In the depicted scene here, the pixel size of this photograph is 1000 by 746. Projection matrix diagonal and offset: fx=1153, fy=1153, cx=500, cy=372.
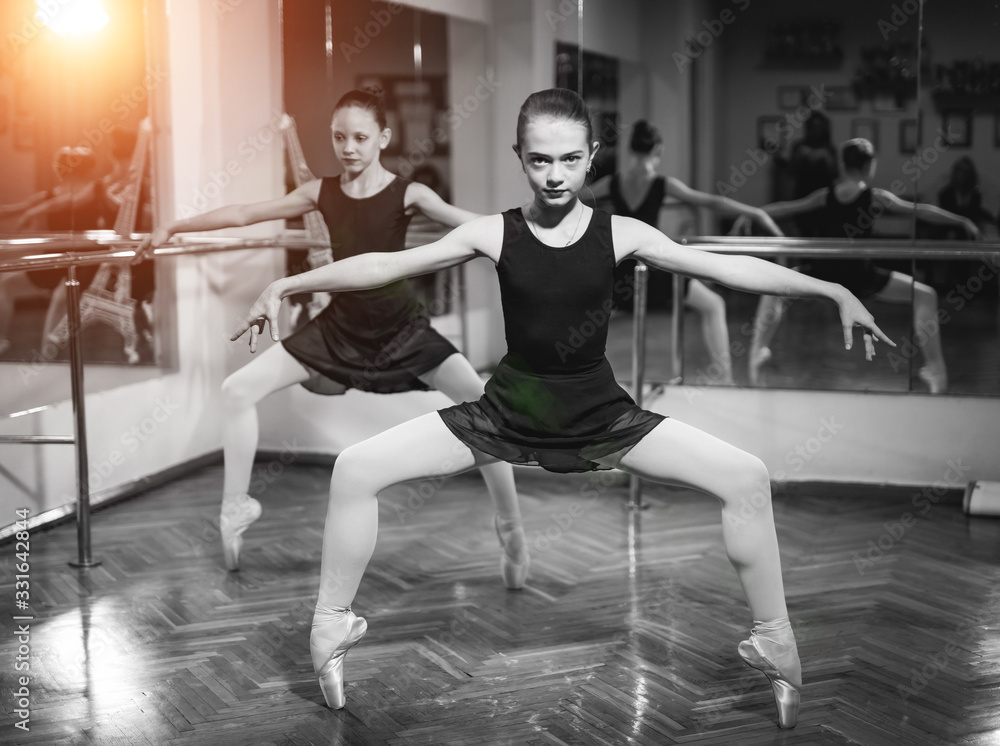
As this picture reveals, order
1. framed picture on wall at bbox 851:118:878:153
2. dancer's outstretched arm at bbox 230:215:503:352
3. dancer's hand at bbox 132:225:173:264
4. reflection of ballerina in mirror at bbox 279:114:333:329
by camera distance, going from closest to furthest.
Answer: dancer's outstretched arm at bbox 230:215:503:352, dancer's hand at bbox 132:225:173:264, framed picture on wall at bbox 851:118:878:153, reflection of ballerina in mirror at bbox 279:114:333:329

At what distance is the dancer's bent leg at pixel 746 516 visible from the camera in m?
2.49

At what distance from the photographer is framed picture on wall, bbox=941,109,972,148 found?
178 inches

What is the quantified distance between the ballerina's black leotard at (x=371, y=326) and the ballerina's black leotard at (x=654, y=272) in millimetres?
1559

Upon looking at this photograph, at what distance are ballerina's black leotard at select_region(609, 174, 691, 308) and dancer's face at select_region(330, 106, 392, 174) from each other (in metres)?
1.66

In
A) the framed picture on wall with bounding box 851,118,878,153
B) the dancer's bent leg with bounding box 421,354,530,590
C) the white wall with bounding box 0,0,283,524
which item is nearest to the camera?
the dancer's bent leg with bounding box 421,354,530,590

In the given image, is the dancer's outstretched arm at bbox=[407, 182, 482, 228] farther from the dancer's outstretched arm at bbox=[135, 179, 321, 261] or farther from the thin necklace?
the thin necklace

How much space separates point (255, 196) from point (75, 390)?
173cm

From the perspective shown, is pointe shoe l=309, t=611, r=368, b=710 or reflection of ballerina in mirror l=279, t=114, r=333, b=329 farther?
reflection of ballerina in mirror l=279, t=114, r=333, b=329

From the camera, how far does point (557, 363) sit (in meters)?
2.58

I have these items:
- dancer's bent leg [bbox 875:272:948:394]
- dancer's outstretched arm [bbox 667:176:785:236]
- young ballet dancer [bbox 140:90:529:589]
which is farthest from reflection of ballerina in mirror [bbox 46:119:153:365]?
dancer's bent leg [bbox 875:272:948:394]

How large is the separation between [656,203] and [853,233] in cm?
83

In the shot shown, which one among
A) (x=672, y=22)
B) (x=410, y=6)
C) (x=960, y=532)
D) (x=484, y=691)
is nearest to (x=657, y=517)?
(x=960, y=532)
